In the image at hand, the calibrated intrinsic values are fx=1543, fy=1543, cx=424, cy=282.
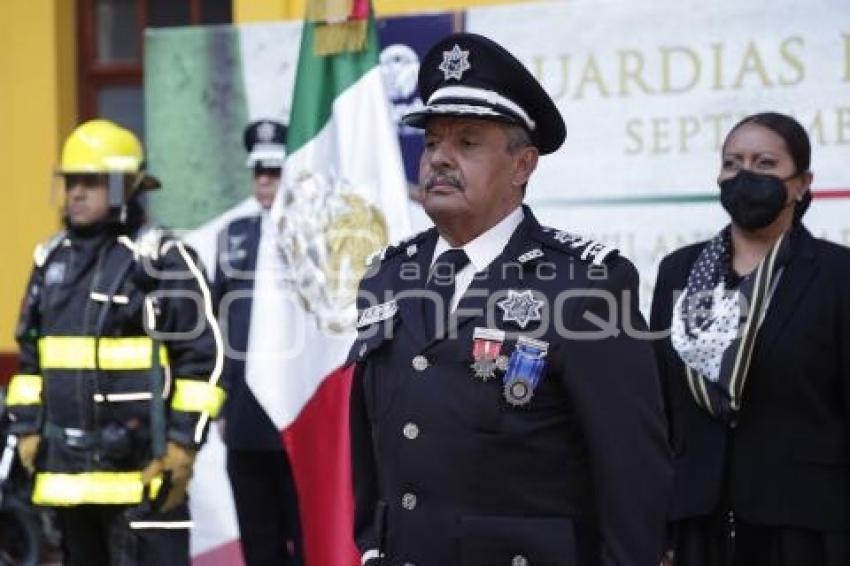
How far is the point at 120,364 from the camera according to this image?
546 cm

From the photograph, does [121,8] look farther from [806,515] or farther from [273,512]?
[806,515]

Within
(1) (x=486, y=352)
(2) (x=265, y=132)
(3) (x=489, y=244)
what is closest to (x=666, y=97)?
(2) (x=265, y=132)

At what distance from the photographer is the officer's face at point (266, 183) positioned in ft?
22.4

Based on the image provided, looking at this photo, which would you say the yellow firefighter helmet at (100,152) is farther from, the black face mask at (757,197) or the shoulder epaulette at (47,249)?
the black face mask at (757,197)

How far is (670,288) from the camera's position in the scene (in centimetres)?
474

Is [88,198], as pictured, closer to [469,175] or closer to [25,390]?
[25,390]

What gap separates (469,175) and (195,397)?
2.50 m

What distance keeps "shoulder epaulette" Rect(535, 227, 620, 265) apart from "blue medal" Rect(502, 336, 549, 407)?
23 centimetres

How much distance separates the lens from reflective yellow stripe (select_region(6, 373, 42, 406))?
18.5 ft

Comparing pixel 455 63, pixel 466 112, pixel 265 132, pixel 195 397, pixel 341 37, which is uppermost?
pixel 341 37

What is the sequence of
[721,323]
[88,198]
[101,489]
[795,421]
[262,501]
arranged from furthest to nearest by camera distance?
[262,501] < [88,198] < [101,489] < [721,323] < [795,421]

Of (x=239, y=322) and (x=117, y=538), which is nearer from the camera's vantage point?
(x=117, y=538)

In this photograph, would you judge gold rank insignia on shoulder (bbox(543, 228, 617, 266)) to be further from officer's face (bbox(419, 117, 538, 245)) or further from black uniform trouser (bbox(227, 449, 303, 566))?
black uniform trouser (bbox(227, 449, 303, 566))

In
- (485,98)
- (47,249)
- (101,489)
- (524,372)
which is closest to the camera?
(524,372)
